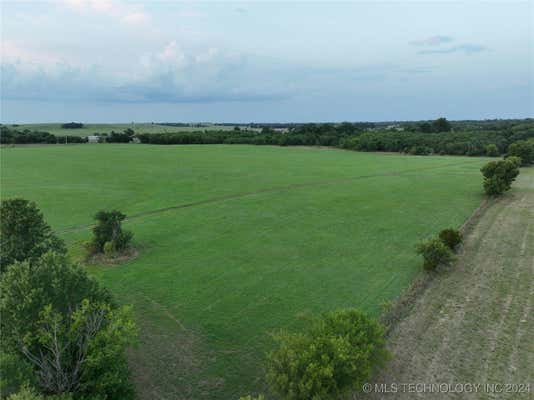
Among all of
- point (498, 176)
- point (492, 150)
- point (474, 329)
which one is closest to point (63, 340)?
point (474, 329)

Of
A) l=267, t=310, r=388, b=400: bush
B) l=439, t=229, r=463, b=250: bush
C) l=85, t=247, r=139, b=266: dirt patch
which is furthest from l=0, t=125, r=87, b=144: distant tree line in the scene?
l=267, t=310, r=388, b=400: bush

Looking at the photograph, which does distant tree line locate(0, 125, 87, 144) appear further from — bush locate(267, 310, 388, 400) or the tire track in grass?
bush locate(267, 310, 388, 400)

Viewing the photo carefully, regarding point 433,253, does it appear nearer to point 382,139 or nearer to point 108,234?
point 108,234

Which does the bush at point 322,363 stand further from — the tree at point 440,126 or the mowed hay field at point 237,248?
the tree at point 440,126

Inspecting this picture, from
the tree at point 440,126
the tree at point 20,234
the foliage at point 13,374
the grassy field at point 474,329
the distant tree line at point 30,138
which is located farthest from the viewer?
the tree at point 440,126

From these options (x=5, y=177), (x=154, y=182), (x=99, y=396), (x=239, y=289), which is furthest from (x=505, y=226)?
(x=5, y=177)

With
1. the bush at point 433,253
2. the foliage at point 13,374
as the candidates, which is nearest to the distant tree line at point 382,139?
the bush at point 433,253

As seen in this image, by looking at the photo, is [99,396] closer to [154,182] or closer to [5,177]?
[154,182]
